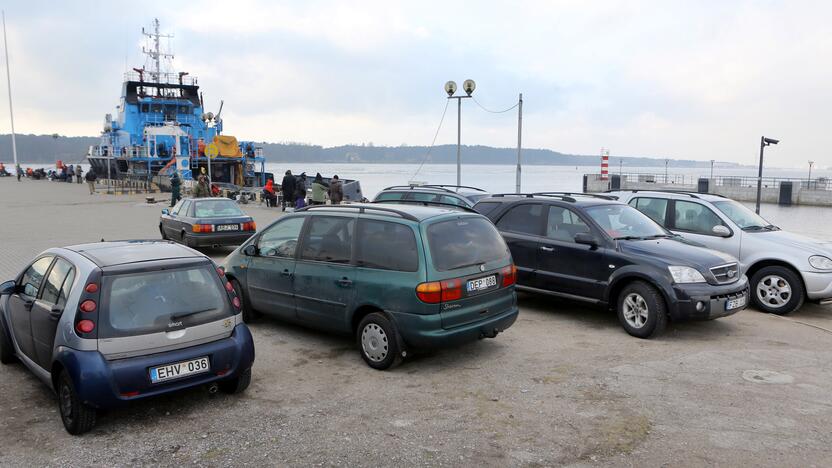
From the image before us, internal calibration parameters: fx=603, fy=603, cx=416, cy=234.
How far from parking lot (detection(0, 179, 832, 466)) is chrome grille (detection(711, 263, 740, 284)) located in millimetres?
693

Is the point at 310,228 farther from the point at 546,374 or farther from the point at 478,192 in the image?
the point at 478,192

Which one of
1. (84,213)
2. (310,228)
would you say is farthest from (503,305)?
(84,213)

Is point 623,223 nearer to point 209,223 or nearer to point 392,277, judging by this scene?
point 392,277

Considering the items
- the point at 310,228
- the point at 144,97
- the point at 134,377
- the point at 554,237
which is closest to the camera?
the point at 134,377

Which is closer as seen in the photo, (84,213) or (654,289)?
(654,289)

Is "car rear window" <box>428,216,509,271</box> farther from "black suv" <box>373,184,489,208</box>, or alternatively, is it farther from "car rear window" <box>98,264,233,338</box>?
"black suv" <box>373,184,489,208</box>

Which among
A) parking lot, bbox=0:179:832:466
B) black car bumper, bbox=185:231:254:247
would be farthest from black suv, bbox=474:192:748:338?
black car bumper, bbox=185:231:254:247

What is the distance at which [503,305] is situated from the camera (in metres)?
6.37

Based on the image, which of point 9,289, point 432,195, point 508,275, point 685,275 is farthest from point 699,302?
point 432,195

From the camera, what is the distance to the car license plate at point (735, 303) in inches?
274

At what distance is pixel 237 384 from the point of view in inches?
207

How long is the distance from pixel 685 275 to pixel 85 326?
6062 millimetres

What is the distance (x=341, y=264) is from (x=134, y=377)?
7.83 ft

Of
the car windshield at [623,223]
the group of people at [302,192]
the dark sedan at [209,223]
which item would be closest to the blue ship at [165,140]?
the group of people at [302,192]
